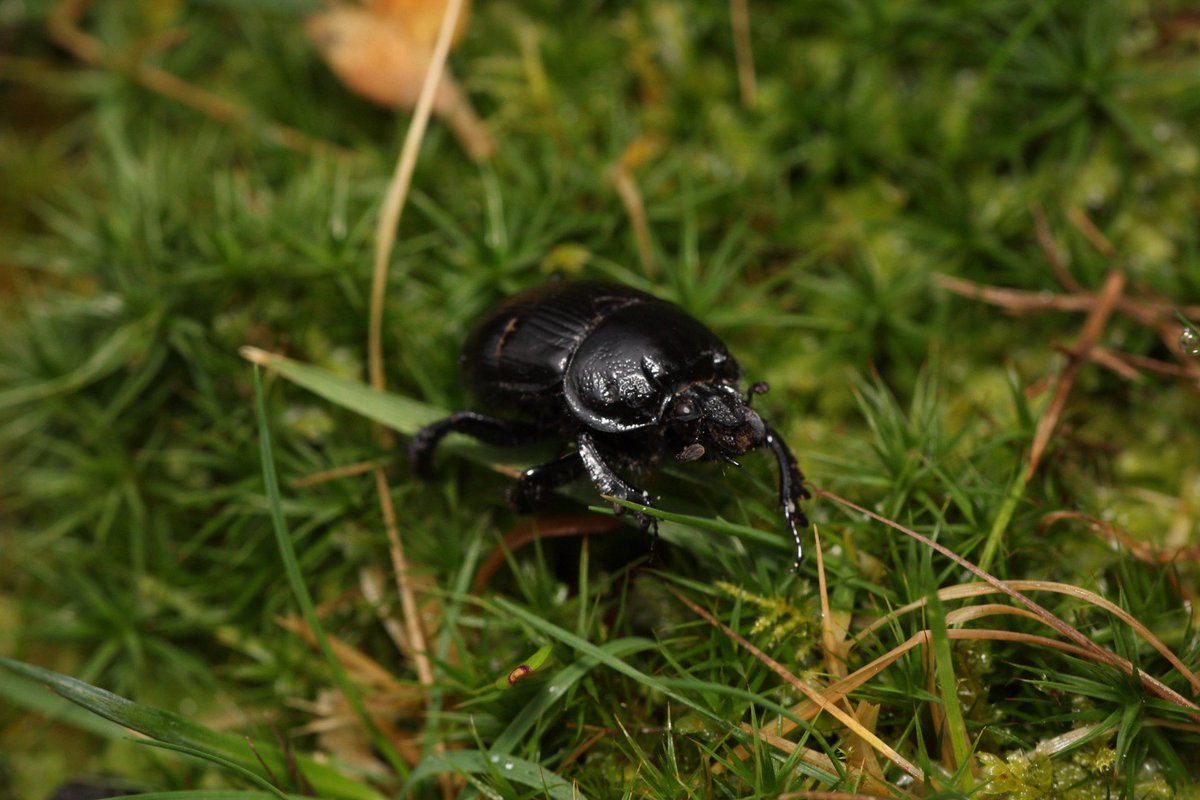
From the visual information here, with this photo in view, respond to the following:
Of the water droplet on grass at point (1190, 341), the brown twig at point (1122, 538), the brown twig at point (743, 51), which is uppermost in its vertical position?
the brown twig at point (743, 51)

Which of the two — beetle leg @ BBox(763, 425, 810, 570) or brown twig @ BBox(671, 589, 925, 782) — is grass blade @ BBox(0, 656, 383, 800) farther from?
beetle leg @ BBox(763, 425, 810, 570)

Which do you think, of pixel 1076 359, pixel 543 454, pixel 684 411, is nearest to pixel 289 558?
pixel 543 454

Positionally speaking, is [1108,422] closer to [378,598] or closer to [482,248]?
[482,248]

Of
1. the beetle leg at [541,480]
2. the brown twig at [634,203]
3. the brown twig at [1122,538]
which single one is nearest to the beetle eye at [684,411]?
the beetle leg at [541,480]

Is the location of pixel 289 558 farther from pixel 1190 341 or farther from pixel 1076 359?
pixel 1190 341

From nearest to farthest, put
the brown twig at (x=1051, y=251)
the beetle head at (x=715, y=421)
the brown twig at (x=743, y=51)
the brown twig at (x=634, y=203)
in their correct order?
the beetle head at (x=715, y=421)
the brown twig at (x=1051, y=251)
the brown twig at (x=634, y=203)
the brown twig at (x=743, y=51)

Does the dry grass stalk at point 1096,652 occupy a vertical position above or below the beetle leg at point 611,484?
below

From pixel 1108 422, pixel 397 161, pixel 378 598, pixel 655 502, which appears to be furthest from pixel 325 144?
pixel 1108 422

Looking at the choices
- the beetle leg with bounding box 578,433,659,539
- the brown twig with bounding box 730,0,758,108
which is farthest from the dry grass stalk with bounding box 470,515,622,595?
the brown twig with bounding box 730,0,758,108

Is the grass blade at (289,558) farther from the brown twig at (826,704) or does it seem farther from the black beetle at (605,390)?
the brown twig at (826,704)
